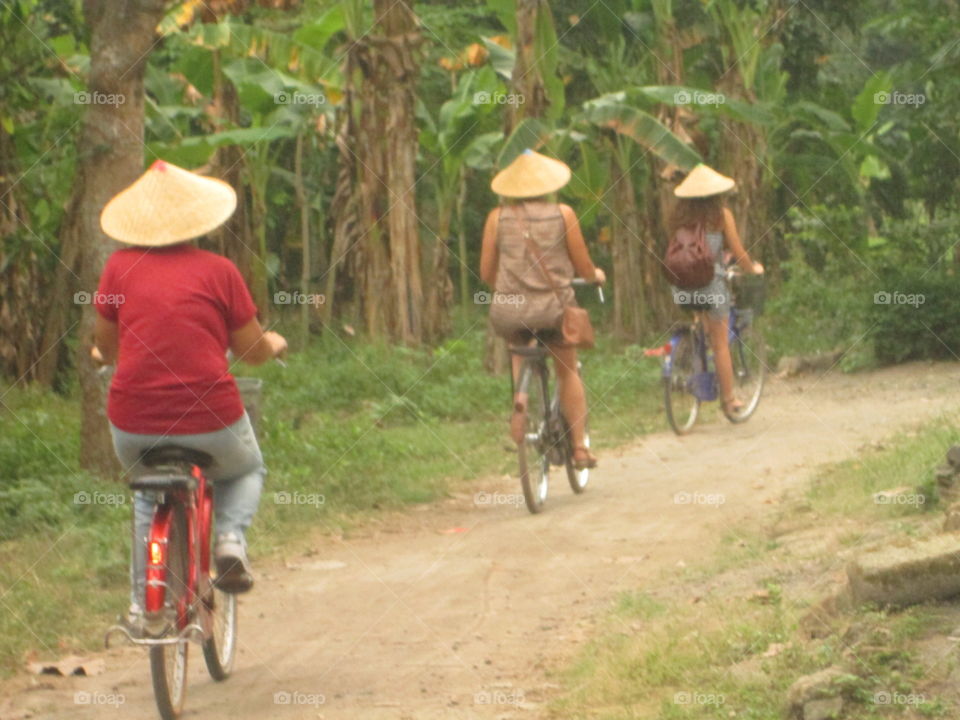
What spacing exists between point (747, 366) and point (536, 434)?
363 cm

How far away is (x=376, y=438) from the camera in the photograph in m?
11.2

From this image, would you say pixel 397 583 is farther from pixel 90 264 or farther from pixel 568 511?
pixel 90 264


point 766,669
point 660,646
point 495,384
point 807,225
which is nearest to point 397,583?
point 660,646

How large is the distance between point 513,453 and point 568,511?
2236 millimetres
